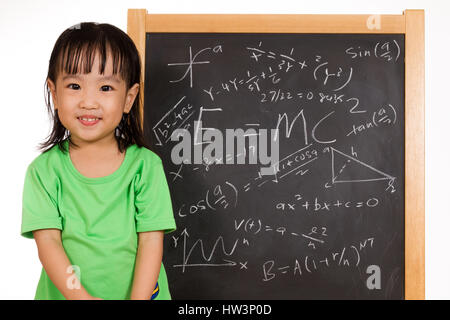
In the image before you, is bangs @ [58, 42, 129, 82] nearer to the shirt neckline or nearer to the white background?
the shirt neckline

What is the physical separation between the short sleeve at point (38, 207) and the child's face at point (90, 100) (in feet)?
0.60

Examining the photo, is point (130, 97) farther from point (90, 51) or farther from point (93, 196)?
point (93, 196)

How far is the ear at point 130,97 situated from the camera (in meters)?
1.50

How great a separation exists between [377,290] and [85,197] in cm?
123

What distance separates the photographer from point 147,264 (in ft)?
4.59

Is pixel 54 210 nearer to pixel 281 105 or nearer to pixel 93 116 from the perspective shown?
pixel 93 116

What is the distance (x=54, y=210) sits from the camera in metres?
1.39

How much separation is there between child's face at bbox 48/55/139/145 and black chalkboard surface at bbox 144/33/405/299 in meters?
0.53

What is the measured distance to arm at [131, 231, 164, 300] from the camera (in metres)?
1.38

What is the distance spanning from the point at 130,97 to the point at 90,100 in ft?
0.54


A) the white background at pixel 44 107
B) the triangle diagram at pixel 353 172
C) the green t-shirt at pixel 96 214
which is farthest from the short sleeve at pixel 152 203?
the white background at pixel 44 107

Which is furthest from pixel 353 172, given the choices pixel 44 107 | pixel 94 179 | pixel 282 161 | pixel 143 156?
pixel 44 107
